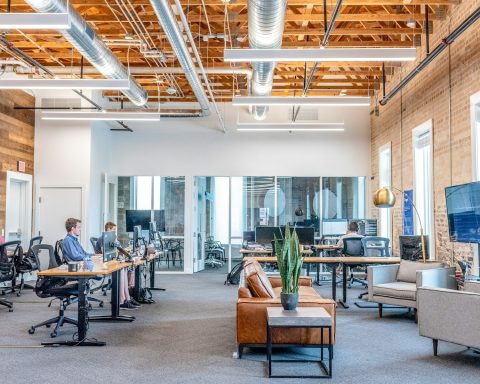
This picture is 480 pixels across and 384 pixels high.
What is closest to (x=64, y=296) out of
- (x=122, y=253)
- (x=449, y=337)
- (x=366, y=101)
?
(x=122, y=253)

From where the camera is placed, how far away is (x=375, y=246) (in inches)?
347

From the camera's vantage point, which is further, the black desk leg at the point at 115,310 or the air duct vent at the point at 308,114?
the air duct vent at the point at 308,114

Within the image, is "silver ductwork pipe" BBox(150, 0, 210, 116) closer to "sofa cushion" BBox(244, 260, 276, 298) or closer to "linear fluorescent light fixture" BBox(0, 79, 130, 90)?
"linear fluorescent light fixture" BBox(0, 79, 130, 90)

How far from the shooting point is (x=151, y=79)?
1046cm

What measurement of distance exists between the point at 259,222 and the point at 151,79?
4.25 meters

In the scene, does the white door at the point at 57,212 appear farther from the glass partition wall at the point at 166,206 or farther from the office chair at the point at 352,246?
the office chair at the point at 352,246

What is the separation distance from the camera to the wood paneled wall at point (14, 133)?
31.2 feet

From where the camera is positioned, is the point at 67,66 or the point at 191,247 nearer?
the point at 67,66

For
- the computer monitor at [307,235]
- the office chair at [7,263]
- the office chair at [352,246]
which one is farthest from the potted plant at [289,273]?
the office chair at [7,263]

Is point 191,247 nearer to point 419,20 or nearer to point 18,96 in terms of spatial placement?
point 18,96

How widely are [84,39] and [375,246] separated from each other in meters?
5.71

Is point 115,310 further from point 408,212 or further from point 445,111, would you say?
point 408,212

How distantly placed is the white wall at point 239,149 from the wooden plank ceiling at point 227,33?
4.93 ft

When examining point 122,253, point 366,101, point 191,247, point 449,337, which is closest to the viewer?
point 449,337
